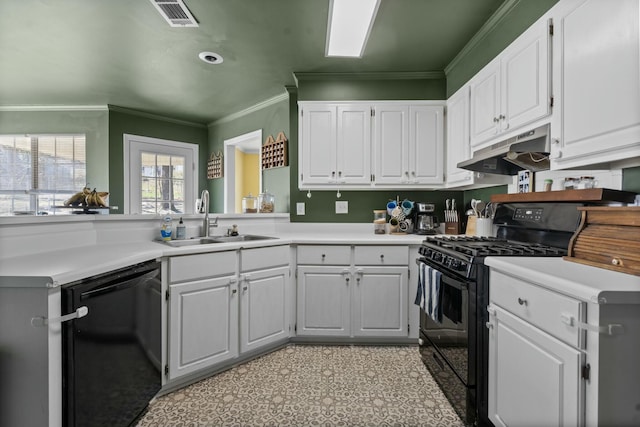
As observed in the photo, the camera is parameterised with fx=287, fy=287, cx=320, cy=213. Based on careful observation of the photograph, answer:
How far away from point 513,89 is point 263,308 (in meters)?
2.23

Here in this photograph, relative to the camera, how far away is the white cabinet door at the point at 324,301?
2342 millimetres

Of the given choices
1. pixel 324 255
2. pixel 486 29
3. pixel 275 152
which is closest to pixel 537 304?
pixel 324 255

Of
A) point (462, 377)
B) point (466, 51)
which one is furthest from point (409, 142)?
point (462, 377)

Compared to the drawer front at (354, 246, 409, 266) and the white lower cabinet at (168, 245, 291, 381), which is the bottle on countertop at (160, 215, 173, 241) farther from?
the drawer front at (354, 246, 409, 266)

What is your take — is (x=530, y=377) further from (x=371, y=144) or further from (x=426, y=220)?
(x=371, y=144)

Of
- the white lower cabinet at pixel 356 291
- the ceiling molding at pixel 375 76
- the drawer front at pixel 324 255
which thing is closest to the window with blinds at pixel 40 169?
the ceiling molding at pixel 375 76

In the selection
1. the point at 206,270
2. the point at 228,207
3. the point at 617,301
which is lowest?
the point at 206,270

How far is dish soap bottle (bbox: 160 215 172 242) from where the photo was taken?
2.07 metres

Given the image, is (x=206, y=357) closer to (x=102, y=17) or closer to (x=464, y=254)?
(x=464, y=254)

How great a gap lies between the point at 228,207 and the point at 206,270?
276 centimetres

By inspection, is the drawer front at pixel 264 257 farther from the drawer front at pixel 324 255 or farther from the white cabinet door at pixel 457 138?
the white cabinet door at pixel 457 138

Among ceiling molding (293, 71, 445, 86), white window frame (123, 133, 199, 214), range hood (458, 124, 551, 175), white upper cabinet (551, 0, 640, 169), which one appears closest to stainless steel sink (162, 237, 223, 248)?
ceiling molding (293, 71, 445, 86)

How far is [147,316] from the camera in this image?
1515 mm

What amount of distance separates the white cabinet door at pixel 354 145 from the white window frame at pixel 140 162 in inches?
119
